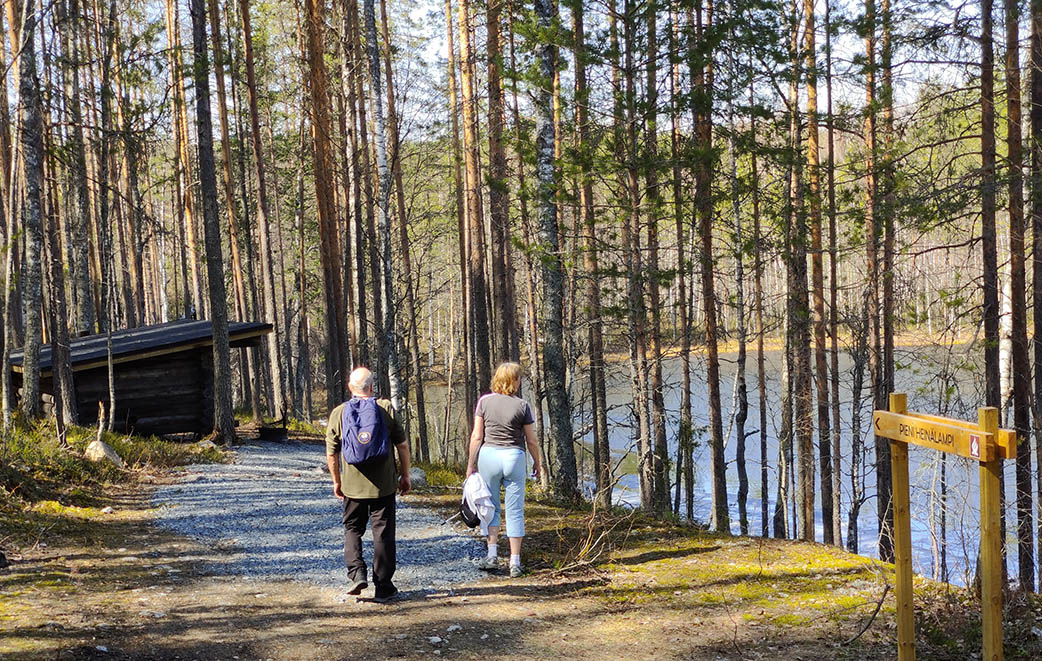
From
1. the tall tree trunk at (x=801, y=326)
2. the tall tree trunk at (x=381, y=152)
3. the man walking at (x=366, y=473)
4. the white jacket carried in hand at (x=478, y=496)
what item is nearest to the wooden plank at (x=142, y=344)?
the tall tree trunk at (x=381, y=152)

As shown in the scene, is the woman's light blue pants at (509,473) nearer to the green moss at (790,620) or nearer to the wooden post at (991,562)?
the green moss at (790,620)

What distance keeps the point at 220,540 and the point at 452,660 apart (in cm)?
389

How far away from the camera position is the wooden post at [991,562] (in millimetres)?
3627

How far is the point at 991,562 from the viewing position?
12.1 feet

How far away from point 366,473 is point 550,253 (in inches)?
168

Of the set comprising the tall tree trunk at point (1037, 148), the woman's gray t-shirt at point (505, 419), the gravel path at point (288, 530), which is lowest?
the gravel path at point (288, 530)

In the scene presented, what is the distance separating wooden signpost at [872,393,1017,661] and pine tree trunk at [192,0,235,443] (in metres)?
12.7

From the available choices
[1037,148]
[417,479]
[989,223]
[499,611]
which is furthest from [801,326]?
[499,611]

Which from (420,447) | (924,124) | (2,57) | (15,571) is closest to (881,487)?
(924,124)

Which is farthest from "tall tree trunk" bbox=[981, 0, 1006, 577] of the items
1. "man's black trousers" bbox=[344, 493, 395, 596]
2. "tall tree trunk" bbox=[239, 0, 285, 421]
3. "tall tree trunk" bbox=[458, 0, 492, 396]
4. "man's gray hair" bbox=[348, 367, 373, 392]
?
"tall tree trunk" bbox=[239, 0, 285, 421]

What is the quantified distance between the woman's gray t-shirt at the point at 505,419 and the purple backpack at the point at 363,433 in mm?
799

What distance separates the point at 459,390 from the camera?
47.1 meters

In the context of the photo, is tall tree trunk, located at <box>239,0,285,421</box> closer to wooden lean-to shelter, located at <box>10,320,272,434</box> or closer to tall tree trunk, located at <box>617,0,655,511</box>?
wooden lean-to shelter, located at <box>10,320,272,434</box>

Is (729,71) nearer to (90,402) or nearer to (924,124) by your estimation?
(924,124)
